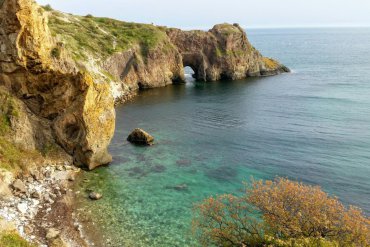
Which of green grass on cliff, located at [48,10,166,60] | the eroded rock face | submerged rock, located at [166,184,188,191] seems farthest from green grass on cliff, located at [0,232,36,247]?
the eroded rock face

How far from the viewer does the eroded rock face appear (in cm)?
13625

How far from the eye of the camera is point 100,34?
111 m

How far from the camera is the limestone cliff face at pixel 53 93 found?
138 ft

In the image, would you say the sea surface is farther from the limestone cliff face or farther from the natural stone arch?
the natural stone arch

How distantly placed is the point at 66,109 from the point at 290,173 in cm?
3447

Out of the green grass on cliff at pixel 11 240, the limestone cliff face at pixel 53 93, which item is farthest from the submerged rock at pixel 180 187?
the green grass on cliff at pixel 11 240

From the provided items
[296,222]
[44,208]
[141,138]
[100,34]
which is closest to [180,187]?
Answer: [44,208]

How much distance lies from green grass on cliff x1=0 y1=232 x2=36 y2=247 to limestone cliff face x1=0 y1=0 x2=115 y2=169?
20.0 meters

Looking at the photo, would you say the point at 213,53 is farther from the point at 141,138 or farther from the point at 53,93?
the point at 53,93

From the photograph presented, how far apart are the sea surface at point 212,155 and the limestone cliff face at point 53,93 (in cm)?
490

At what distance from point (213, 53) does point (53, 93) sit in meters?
97.5

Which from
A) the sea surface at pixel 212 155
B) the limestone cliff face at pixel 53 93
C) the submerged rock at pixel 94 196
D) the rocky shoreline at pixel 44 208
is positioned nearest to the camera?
the rocky shoreline at pixel 44 208

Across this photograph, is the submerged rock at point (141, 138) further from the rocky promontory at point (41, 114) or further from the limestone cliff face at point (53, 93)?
the limestone cliff face at point (53, 93)

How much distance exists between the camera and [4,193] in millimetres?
36781
